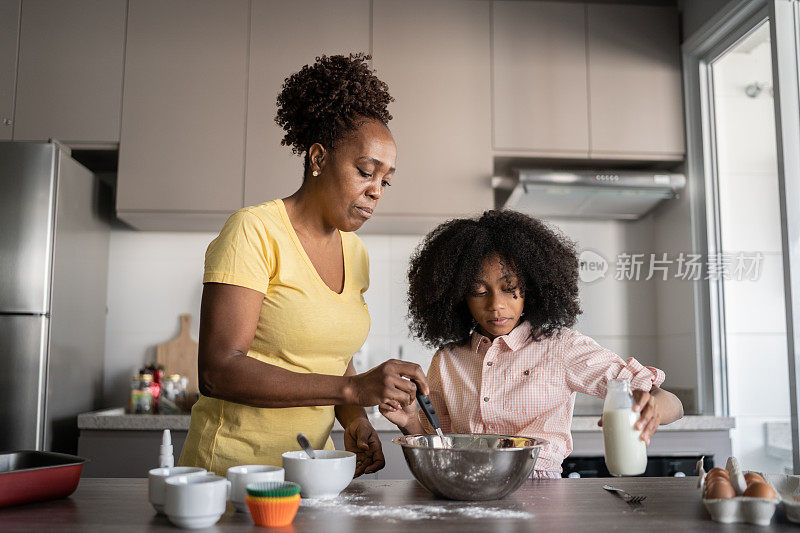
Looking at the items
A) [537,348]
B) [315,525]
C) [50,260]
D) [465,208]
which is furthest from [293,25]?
[315,525]

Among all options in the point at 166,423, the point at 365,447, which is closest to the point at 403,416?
the point at 365,447

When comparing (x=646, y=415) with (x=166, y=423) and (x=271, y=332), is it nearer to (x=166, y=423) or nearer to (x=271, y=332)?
(x=271, y=332)

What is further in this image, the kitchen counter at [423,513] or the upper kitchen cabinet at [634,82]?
the upper kitchen cabinet at [634,82]

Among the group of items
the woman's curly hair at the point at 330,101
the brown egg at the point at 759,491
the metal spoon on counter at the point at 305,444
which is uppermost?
the woman's curly hair at the point at 330,101

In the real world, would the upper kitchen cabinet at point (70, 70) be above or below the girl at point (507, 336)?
above

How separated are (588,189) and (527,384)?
152 centimetres

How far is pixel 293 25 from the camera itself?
118 inches

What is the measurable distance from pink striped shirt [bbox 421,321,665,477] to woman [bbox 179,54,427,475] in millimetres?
243

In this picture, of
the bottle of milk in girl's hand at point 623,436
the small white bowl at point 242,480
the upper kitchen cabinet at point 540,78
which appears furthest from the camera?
the upper kitchen cabinet at point 540,78

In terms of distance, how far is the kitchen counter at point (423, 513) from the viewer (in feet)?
3.26

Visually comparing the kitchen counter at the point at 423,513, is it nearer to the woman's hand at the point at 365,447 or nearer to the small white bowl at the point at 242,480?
the small white bowl at the point at 242,480

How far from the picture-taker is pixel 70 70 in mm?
2918

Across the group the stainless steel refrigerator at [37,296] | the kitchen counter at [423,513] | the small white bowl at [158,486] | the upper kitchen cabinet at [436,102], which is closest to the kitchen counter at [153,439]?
the stainless steel refrigerator at [37,296]

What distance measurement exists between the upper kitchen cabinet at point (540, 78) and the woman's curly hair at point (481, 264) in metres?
1.29
